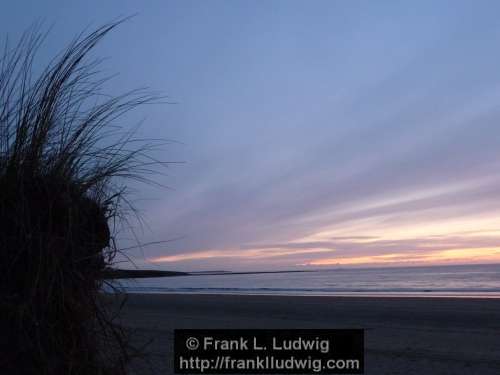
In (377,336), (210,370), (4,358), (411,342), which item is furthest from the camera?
(377,336)

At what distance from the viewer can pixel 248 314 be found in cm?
1822

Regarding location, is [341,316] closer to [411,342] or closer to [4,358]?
[411,342]

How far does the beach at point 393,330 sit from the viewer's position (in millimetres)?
8062

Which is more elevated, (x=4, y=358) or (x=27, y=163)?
(x=27, y=163)

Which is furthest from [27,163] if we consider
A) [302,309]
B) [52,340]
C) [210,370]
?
[302,309]

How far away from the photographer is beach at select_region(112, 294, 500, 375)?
8062 mm

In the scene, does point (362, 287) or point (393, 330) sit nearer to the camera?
point (393, 330)

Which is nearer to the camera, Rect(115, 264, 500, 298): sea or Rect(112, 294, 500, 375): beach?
Rect(112, 294, 500, 375): beach

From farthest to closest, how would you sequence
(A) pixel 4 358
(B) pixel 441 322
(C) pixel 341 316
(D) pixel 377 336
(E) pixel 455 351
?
1. (C) pixel 341 316
2. (B) pixel 441 322
3. (D) pixel 377 336
4. (E) pixel 455 351
5. (A) pixel 4 358

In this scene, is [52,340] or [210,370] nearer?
[52,340]

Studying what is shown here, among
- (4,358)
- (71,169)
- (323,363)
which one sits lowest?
(323,363)

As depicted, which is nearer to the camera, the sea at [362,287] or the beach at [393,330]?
the beach at [393,330]

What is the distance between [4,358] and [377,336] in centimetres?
1047

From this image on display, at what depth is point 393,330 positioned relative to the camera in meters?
13.0
